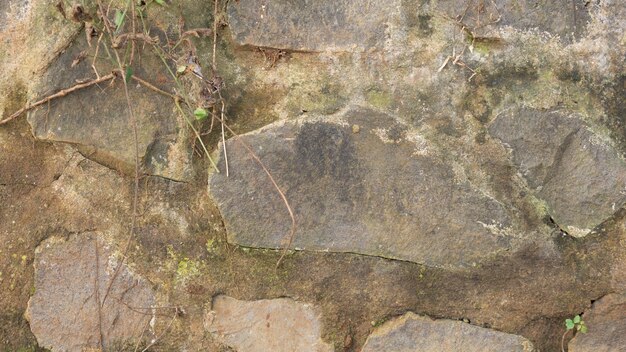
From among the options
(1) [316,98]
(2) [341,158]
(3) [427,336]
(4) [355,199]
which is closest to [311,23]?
(1) [316,98]

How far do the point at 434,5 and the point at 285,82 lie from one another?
0.40 metres

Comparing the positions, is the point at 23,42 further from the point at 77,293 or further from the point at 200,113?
the point at 77,293

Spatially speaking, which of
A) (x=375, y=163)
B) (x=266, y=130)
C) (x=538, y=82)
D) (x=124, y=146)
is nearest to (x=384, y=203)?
(x=375, y=163)

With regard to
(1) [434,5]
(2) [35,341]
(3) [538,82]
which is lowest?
(2) [35,341]

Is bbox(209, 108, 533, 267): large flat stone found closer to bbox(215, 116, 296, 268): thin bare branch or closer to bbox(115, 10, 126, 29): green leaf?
bbox(215, 116, 296, 268): thin bare branch

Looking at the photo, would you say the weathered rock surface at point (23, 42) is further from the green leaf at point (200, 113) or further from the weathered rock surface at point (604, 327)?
the weathered rock surface at point (604, 327)

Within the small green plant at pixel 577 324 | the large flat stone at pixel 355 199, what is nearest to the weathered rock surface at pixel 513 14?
the large flat stone at pixel 355 199

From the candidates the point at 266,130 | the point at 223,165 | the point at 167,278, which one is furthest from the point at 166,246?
the point at 266,130

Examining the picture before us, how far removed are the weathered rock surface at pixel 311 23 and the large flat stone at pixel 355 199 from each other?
→ 20 cm

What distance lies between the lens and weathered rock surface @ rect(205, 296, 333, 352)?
5.45ft

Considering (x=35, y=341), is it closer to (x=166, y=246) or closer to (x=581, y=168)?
(x=166, y=246)

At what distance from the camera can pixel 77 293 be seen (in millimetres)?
1655

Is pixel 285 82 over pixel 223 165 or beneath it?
over

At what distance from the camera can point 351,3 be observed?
164cm
